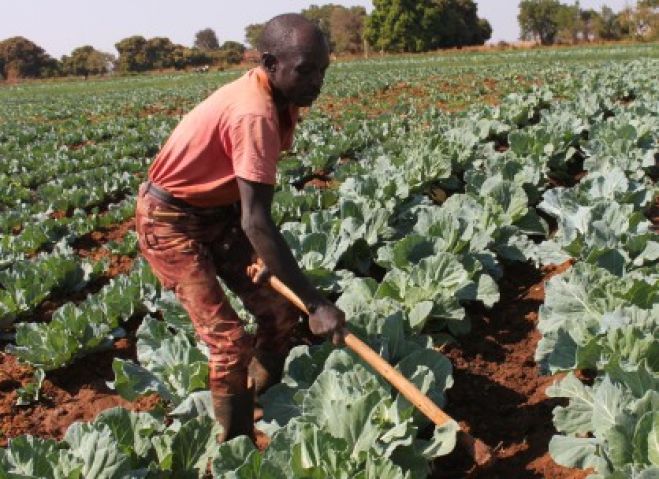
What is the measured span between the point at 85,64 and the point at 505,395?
267 feet

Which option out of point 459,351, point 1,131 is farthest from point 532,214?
point 1,131

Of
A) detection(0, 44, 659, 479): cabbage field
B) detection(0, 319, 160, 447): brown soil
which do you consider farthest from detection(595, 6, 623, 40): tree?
detection(0, 319, 160, 447): brown soil

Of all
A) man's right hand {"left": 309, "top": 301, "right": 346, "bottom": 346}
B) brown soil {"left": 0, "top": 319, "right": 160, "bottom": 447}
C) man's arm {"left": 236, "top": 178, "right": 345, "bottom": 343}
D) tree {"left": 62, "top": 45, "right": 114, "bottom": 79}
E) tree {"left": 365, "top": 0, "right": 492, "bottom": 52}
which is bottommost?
brown soil {"left": 0, "top": 319, "right": 160, "bottom": 447}

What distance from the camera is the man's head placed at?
239 cm

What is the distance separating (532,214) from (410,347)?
2.86 meters

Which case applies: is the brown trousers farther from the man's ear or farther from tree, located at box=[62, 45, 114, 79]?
Result: tree, located at box=[62, 45, 114, 79]

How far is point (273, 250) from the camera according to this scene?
8.10ft

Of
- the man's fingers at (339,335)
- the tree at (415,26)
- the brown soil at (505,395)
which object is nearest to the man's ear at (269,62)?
the man's fingers at (339,335)

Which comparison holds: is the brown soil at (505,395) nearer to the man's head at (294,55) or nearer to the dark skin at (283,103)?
the dark skin at (283,103)

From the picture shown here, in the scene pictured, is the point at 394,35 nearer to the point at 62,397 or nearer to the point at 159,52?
the point at 159,52

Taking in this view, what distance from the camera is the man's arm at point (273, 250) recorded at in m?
2.38

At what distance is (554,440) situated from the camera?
256 centimetres

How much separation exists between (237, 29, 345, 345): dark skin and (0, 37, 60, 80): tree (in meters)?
82.6

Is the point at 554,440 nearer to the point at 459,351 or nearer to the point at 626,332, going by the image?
the point at 626,332
